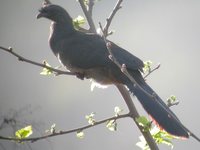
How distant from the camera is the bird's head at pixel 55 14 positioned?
2736mm

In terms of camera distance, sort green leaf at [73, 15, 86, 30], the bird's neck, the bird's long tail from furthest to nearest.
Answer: the bird's neck
green leaf at [73, 15, 86, 30]
the bird's long tail

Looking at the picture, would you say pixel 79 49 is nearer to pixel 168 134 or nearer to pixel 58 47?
pixel 58 47

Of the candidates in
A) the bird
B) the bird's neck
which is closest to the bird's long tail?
the bird

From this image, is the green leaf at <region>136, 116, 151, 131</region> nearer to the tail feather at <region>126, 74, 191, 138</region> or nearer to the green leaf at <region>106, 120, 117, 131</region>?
the tail feather at <region>126, 74, 191, 138</region>

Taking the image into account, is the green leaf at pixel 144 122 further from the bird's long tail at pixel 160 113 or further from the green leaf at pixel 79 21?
the green leaf at pixel 79 21

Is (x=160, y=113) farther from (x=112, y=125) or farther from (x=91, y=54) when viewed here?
(x=91, y=54)

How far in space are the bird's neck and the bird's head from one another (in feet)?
0.10

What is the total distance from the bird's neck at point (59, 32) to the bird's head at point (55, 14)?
3cm

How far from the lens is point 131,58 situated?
89.1 inches

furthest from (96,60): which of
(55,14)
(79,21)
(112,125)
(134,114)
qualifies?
(55,14)

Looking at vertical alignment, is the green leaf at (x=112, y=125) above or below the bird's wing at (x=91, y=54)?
below

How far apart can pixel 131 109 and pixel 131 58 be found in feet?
1.13

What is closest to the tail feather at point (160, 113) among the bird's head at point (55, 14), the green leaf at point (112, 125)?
the green leaf at point (112, 125)

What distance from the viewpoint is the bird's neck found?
105 inches
